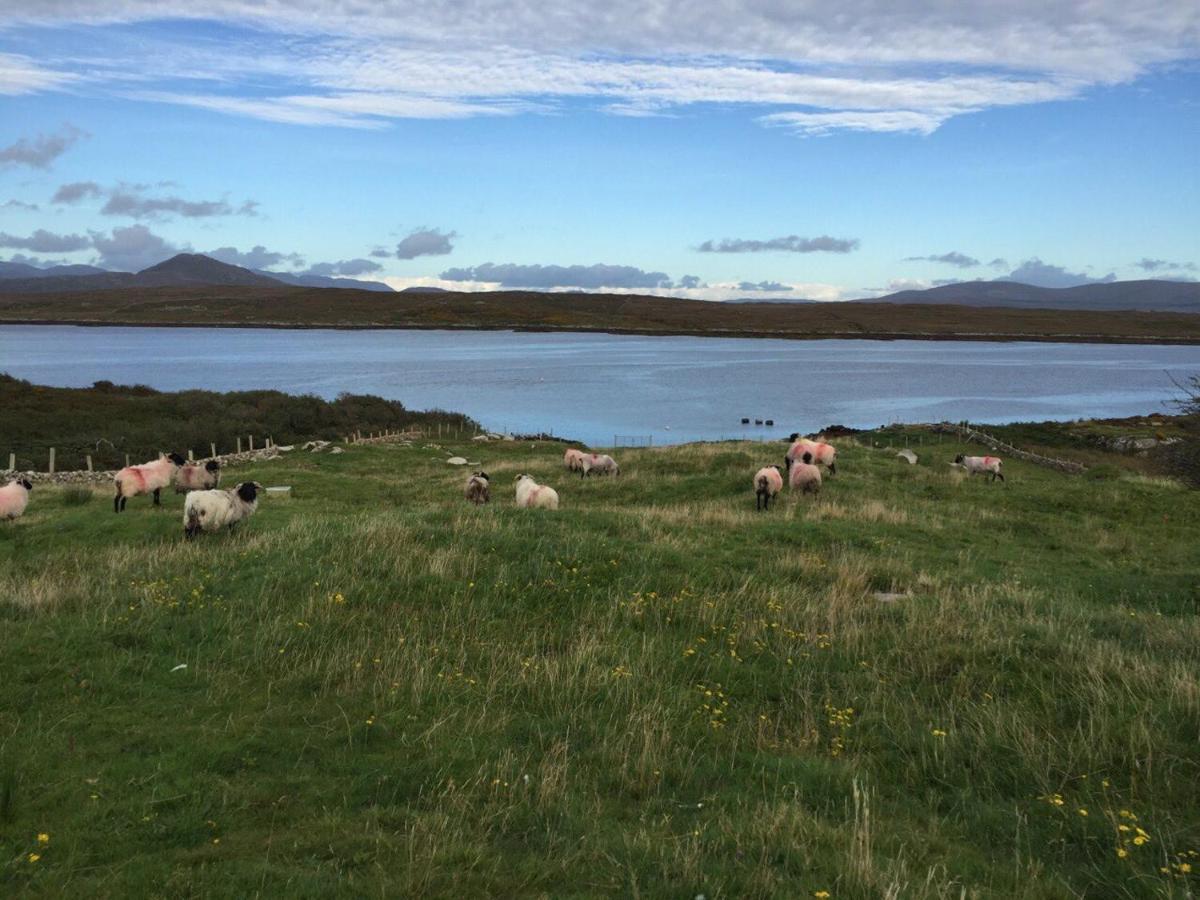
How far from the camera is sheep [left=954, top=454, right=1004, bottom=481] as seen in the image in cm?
3359

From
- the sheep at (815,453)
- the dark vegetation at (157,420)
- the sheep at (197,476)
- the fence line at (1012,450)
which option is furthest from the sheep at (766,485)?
the dark vegetation at (157,420)

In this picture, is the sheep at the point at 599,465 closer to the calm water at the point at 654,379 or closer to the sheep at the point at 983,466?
the sheep at the point at 983,466

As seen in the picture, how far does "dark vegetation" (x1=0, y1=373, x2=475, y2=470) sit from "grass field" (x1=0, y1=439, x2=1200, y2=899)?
1479 inches

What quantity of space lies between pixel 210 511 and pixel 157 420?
45521mm

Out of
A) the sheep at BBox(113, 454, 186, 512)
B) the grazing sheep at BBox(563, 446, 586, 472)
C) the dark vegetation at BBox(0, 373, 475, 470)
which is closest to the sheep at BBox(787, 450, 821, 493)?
the grazing sheep at BBox(563, 446, 586, 472)

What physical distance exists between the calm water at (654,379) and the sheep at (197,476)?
43.5 m

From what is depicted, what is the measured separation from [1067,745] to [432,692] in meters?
6.05

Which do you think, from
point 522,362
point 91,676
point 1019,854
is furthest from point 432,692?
point 522,362

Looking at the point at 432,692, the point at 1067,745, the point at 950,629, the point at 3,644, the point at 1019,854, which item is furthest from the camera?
the point at 950,629

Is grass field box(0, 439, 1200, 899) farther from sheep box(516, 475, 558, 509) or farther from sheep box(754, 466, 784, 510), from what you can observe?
sheep box(754, 466, 784, 510)

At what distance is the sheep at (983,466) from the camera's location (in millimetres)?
33594

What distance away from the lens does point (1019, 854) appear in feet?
18.1

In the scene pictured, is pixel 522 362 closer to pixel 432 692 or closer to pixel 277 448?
pixel 277 448

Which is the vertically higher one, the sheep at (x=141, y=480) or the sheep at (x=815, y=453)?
the sheep at (x=815, y=453)
